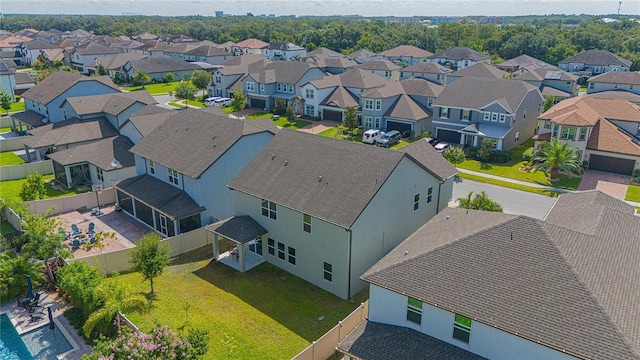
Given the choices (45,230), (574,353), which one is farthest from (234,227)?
(574,353)

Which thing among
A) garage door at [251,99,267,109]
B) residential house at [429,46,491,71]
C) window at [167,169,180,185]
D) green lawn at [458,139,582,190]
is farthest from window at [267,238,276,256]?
residential house at [429,46,491,71]

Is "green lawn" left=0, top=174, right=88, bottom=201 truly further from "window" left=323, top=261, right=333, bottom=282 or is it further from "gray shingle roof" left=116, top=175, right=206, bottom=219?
"window" left=323, top=261, right=333, bottom=282

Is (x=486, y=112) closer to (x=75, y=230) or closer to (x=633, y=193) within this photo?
(x=633, y=193)

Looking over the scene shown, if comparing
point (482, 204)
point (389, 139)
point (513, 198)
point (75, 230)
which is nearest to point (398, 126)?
point (389, 139)

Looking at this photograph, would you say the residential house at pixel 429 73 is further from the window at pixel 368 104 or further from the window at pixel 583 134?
the window at pixel 583 134

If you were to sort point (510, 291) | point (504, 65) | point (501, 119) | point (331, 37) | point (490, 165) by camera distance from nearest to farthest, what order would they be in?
point (510, 291) < point (490, 165) < point (501, 119) < point (504, 65) < point (331, 37)

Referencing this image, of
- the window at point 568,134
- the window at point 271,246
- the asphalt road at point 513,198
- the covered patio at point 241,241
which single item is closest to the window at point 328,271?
the window at point 271,246

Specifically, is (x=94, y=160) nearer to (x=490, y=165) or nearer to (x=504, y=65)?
(x=490, y=165)
